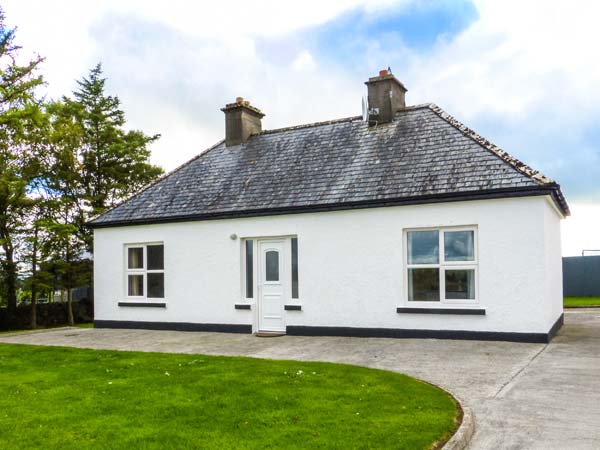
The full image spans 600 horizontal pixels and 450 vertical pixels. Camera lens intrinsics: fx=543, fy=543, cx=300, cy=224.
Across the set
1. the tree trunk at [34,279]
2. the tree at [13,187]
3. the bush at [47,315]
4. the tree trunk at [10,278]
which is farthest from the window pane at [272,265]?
the bush at [47,315]

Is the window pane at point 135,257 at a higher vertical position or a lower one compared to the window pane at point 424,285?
higher

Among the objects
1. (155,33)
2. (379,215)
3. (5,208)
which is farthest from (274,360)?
(5,208)

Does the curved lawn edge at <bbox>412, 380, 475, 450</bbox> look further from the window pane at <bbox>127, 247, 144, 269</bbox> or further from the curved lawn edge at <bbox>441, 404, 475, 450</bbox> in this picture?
the window pane at <bbox>127, 247, 144, 269</bbox>

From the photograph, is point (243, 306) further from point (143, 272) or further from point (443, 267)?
point (443, 267)

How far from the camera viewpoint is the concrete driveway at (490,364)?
18.9ft

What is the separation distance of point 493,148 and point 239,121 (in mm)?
8755

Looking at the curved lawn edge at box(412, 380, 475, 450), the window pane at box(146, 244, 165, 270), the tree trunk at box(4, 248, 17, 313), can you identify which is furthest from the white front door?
the tree trunk at box(4, 248, 17, 313)

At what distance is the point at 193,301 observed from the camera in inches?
605

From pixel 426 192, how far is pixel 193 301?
7.21 metres

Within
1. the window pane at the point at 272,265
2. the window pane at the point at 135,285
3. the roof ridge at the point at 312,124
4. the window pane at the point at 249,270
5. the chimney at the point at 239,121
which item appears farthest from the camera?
the chimney at the point at 239,121

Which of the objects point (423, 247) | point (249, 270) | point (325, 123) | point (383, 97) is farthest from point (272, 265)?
point (383, 97)

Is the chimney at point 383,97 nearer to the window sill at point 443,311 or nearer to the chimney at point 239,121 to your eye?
the chimney at point 239,121

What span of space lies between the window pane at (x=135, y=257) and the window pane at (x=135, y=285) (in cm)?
32

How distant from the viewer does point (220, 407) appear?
6.54 meters
